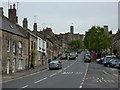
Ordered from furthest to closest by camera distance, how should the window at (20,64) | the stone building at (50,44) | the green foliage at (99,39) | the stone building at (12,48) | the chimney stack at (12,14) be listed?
the green foliage at (99,39)
the stone building at (50,44)
the chimney stack at (12,14)
the window at (20,64)
the stone building at (12,48)

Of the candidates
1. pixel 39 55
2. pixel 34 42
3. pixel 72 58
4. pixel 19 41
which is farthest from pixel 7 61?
pixel 72 58

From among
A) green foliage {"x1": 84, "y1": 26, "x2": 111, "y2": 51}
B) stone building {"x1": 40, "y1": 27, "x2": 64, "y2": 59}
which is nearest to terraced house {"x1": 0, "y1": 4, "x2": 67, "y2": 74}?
stone building {"x1": 40, "y1": 27, "x2": 64, "y2": 59}

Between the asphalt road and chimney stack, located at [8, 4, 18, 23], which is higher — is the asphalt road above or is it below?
below

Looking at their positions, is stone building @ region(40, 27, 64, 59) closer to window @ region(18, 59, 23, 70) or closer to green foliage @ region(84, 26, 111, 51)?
green foliage @ region(84, 26, 111, 51)

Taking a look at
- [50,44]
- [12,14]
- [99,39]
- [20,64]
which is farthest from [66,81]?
[99,39]

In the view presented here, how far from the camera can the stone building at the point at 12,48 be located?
30.3m

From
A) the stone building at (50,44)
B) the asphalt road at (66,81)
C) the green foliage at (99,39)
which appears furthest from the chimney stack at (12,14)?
the green foliage at (99,39)

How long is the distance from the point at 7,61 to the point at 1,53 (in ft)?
7.43

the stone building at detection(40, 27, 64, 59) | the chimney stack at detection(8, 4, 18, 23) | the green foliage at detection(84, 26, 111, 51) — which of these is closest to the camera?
the chimney stack at detection(8, 4, 18, 23)

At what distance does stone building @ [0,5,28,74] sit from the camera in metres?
30.3

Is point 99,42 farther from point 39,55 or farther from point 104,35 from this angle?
point 39,55

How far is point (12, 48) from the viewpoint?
109 ft

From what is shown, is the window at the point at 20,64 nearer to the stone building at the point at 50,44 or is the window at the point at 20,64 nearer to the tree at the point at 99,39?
the stone building at the point at 50,44

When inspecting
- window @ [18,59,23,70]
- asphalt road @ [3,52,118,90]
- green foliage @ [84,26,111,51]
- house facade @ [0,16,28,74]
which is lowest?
asphalt road @ [3,52,118,90]
